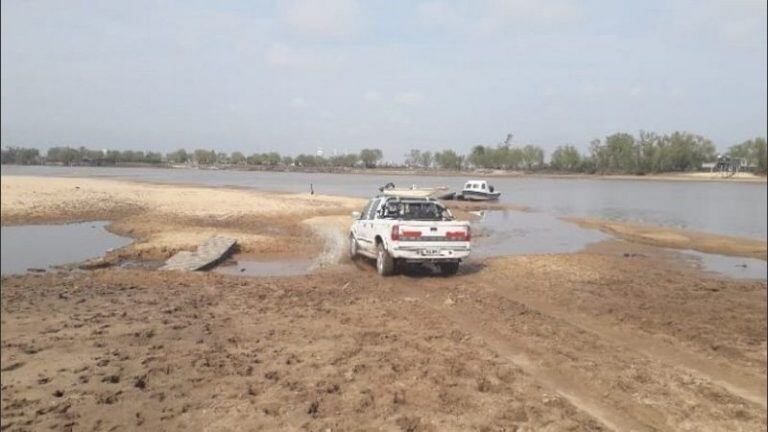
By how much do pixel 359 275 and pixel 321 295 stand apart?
243 cm

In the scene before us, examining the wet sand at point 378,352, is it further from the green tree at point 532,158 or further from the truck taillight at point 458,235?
the green tree at point 532,158

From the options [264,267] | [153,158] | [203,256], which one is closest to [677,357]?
[264,267]

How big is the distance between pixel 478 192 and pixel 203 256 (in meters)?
35.1

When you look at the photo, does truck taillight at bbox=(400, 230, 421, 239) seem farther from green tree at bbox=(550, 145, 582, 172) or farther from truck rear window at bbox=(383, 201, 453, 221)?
green tree at bbox=(550, 145, 582, 172)

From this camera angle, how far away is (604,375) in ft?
21.1

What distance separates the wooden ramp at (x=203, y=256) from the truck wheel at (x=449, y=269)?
18.0 feet

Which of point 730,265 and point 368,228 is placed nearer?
point 368,228

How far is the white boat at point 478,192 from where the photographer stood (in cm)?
4731

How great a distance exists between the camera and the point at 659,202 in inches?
1984

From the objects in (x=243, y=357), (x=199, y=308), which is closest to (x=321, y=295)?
(x=199, y=308)

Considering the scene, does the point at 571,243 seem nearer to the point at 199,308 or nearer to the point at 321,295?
the point at 321,295

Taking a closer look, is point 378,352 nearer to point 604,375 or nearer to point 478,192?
point 604,375

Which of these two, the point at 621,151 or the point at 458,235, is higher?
the point at 621,151

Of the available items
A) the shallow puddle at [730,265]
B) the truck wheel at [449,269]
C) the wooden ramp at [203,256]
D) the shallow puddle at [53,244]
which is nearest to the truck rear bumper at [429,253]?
the truck wheel at [449,269]
